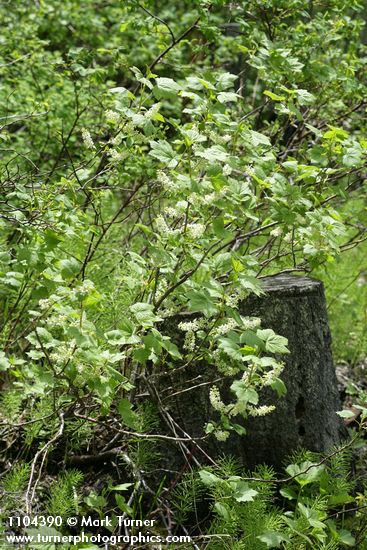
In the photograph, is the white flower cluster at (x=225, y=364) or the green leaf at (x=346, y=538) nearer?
the white flower cluster at (x=225, y=364)

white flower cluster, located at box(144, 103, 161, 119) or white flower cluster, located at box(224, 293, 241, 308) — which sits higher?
white flower cluster, located at box(144, 103, 161, 119)

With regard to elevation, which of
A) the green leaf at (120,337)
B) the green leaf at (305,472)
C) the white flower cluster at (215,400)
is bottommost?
the green leaf at (305,472)

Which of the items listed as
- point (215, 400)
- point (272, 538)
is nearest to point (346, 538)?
point (272, 538)

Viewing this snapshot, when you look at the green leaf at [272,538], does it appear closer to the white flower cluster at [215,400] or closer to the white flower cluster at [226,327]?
the white flower cluster at [215,400]

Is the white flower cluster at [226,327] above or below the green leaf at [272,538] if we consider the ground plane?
above

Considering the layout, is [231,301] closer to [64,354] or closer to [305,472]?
[64,354]

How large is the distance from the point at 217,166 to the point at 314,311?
111 centimetres

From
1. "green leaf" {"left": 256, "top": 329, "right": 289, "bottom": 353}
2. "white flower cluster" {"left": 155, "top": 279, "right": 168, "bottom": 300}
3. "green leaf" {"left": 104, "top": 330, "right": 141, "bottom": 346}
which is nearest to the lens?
"green leaf" {"left": 104, "top": 330, "right": 141, "bottom": 346}

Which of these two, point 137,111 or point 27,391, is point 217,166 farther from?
point 27,391

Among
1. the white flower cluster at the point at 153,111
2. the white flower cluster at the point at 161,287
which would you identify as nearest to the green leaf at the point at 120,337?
the white flower cluster at the point at 161,287

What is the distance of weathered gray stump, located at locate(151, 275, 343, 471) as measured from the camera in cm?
335

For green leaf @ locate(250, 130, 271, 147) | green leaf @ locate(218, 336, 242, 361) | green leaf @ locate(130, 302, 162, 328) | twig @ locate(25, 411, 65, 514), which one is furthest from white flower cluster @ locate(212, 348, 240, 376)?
green leaf @ locate(250, 130, 271, 147)

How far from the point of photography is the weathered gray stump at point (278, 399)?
11.0 ft

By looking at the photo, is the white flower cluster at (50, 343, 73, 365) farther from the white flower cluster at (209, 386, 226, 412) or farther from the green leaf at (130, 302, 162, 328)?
the white flower cluster at (209, 386, 226, 412)
